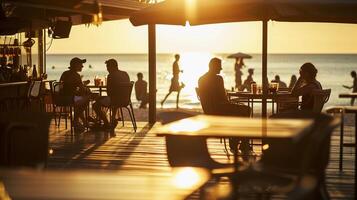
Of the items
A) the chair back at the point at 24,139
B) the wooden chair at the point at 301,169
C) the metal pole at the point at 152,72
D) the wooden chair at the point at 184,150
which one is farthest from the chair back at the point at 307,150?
the metal pole at the point at 152,72

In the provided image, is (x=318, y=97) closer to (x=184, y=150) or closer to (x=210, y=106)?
(x=210, y=106)

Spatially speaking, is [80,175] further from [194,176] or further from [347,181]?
[347,181]

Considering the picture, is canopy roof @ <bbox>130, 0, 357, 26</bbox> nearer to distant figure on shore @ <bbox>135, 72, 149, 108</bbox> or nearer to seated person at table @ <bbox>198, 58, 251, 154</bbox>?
seated person at table @ <bbox>198, 58, 251, 154</bbox>

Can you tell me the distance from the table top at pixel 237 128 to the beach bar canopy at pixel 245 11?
342cm

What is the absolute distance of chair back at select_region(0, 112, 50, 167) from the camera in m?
5.40

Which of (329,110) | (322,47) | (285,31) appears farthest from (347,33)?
(329,110)

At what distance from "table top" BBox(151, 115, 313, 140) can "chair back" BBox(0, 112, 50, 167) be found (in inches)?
32.4

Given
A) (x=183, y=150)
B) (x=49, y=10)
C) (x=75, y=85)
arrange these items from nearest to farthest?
1. (x=183, y=150)
2. (x=75, y=85)
3. (x=49, y=10)

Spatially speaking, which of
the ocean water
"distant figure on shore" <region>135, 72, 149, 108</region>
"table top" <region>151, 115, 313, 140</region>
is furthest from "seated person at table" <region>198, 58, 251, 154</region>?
the ocean water

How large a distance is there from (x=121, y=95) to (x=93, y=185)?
28.2 feet

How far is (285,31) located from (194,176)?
89145 mm

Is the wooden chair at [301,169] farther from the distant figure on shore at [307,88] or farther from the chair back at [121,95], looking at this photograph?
the chair back at [121,95]

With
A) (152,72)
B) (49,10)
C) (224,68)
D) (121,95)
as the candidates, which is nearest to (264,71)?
(121,95)

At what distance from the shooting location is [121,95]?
12188 mm
